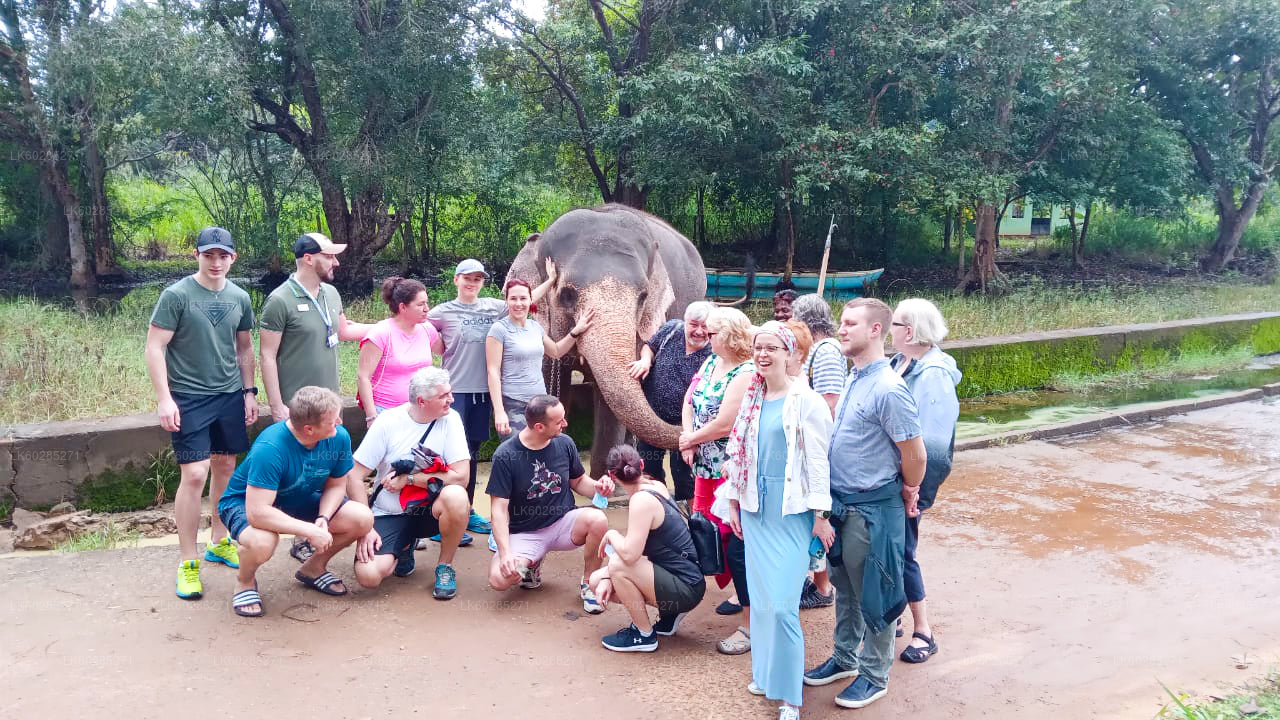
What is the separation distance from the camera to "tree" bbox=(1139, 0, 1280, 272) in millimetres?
17703

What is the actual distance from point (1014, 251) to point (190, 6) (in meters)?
19.6

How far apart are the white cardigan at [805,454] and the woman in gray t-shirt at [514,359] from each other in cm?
221

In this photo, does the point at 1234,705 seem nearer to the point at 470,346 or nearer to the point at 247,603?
the point at 470,346

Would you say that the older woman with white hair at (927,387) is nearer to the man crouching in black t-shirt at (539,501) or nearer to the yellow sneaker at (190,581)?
the man crouching in black t-shirt at (539,501)

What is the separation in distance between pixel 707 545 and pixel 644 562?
→ 0.35m

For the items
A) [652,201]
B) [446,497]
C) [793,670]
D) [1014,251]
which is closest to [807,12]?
[652,201]

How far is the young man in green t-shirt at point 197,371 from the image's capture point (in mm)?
4488

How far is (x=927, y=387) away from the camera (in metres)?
3.94

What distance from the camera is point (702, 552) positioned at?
4246 mm

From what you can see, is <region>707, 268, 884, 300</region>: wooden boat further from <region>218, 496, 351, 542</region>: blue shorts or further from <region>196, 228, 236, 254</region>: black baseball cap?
<region>218, 496, 351, 542</region>: blue shorts

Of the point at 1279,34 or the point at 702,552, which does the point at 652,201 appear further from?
the point at 702,552

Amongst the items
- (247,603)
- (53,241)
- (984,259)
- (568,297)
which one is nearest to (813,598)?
(247,603)

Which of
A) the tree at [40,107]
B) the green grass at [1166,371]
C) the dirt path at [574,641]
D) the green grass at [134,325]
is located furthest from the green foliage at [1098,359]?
the tree at [40,107]

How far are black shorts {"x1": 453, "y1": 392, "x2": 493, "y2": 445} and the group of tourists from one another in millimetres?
15
